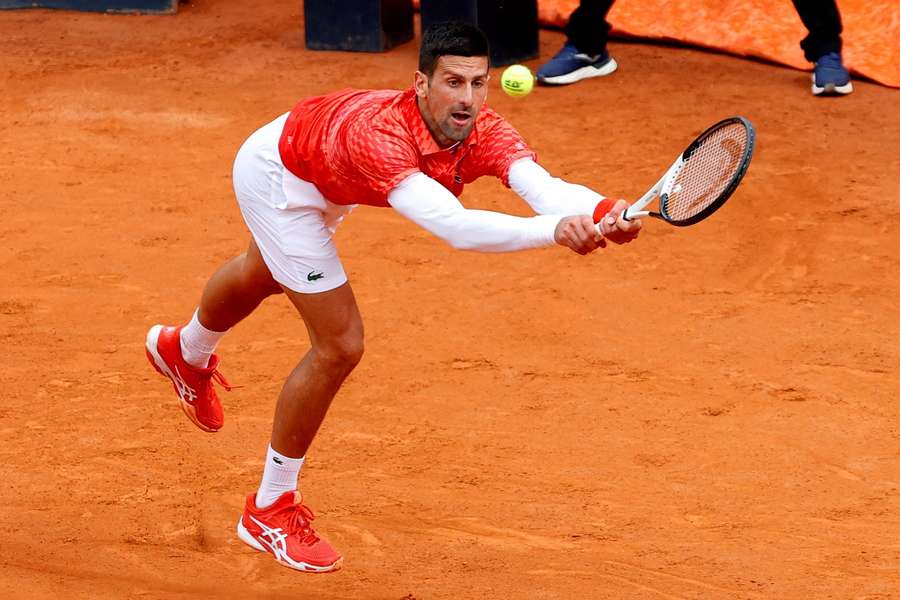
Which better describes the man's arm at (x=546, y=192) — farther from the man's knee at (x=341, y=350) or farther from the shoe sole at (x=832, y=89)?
the shoe sole at (x=832, y=89)

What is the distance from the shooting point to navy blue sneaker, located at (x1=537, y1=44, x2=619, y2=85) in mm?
10102

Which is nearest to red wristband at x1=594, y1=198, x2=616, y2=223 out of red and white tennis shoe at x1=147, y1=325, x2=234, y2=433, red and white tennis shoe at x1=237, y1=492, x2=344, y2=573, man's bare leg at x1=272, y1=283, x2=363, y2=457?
man's bare leg at x1=272, y1=283, x2=363, y2=457

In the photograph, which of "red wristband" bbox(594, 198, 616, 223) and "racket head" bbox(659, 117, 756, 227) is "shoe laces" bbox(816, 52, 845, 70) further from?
"red wristband" bbox(594, 198, 616, 223)

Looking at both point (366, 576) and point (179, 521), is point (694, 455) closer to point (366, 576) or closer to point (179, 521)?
point (366, 576)

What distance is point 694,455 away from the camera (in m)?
5.66

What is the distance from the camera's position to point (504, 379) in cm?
632

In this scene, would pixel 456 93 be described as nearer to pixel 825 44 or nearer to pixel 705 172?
pixel 705 172

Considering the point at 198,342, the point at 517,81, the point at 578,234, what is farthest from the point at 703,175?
the point at 517,81

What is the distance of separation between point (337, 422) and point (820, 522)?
2068 mm

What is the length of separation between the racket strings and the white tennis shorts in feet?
3.73

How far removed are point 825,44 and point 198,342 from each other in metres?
5.87

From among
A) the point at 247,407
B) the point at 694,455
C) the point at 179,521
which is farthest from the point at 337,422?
the point at 694,455

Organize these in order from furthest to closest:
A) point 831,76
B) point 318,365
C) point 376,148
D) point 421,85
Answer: point 831,76 < point 318,365 < point 421,85 < point 376,148

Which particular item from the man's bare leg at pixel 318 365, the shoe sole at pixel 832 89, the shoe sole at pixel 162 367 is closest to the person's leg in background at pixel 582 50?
the shoe sole at pixel 832 89
